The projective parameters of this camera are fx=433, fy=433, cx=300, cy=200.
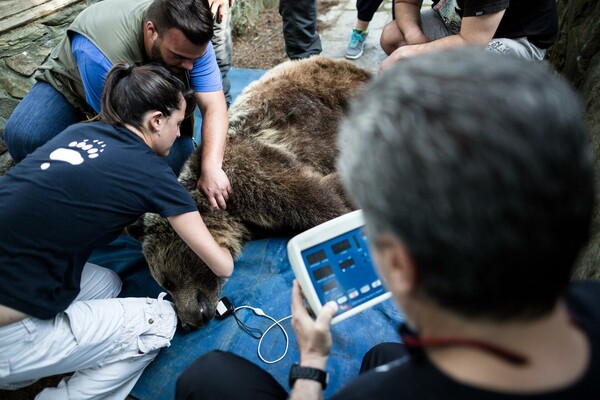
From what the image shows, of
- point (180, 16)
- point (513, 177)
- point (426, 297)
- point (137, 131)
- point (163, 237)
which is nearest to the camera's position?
point (513, 177)

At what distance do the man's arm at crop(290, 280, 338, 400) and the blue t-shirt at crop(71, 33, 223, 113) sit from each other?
2.37m

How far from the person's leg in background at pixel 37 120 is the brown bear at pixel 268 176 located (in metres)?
1.08

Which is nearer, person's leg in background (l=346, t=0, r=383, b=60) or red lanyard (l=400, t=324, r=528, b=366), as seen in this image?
red lanyard (l=400, t=324, r=528, b=366)

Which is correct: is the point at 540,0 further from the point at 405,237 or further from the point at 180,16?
the point at 405,237

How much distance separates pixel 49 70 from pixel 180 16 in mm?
1481

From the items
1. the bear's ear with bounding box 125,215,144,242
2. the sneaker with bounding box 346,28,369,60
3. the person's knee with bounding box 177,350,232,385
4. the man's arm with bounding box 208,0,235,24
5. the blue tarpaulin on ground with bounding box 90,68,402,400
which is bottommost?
the blue tarpaulin on ground with bounding box 90,68,402,400

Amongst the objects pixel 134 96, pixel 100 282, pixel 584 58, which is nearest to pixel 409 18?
pixel 584 58

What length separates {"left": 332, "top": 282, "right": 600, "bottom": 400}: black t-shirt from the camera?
859 millimetres

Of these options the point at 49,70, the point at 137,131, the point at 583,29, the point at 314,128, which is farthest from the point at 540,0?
the point at 49,70

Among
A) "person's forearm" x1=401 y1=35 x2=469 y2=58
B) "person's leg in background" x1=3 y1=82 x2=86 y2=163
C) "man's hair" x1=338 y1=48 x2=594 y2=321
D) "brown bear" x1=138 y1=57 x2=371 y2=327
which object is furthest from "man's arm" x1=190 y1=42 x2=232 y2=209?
"man's hair" x1=338 y1=48 x2=594 y2=321

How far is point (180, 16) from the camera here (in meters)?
2.83

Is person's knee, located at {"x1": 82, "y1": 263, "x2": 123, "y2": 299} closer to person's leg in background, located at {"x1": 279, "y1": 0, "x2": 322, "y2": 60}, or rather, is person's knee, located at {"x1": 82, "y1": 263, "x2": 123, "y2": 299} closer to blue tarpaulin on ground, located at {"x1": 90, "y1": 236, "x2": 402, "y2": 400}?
blue tarpaulin on ground, located at {"x1": 90, "y1": 236, "x2": 402, "y2": 400}

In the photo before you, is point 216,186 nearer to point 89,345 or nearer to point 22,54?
point 89,345

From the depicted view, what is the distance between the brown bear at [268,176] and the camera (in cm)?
324
